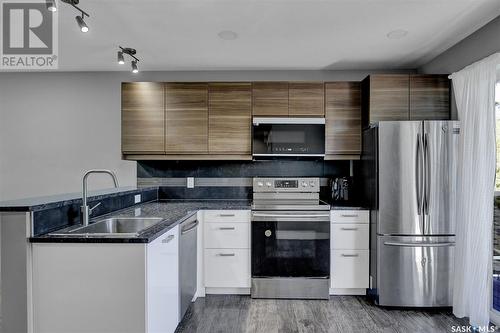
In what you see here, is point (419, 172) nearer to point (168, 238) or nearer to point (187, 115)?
point (168, 238)

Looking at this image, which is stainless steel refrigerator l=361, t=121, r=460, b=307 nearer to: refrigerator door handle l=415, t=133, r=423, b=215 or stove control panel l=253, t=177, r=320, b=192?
refrigerator door handle l=415, t=133, r=423, b=215

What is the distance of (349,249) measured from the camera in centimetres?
295

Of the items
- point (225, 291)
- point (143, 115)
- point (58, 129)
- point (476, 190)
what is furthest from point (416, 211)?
point (58, 129)

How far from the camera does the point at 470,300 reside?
94.7 inches

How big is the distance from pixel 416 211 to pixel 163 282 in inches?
83.9

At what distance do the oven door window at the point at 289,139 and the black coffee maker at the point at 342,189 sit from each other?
44cm

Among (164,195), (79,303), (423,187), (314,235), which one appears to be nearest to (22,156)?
(164,195)

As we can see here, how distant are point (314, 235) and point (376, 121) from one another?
1.26 m

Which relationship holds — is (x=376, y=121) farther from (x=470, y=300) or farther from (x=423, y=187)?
(x=470, y=300)

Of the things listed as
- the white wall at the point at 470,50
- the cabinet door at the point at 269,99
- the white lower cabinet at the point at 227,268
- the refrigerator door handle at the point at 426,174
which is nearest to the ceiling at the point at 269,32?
the white wall at the point at 470,50

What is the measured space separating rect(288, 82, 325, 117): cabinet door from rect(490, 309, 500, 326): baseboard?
223 centimetres

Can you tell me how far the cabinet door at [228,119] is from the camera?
3250mm

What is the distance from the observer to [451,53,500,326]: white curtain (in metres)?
2.30

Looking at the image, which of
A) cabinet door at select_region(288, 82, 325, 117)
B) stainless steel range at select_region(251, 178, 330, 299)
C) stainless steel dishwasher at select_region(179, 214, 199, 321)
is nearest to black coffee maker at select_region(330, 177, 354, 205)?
stainless steel range at select_region(251, 178, 330, 299)
